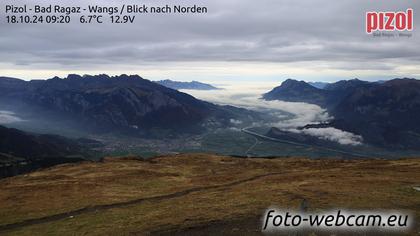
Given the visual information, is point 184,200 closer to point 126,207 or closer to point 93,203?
point 126,207

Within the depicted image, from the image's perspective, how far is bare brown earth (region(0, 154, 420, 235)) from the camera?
57.3 metres

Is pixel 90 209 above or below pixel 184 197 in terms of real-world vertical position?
below

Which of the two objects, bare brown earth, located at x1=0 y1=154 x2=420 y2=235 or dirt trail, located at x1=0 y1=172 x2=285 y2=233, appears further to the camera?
dirt trail, located at x1=0 y1=172 x2=285 y2=233

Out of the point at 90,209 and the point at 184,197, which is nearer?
the point at 90,209

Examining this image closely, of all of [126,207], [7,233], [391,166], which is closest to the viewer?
[7,233]

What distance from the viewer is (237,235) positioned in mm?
49531

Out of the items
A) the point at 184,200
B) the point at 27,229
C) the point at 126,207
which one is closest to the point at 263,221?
the point at 184,200

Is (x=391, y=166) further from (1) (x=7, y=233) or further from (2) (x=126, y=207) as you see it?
(1) (x=7, y=233)

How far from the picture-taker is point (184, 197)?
78375 millimetres

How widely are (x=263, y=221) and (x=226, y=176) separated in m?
52.8

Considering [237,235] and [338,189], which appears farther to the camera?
[338,189]

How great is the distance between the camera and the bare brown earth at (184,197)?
57.3m

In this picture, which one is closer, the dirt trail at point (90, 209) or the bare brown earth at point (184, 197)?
the bare brown earth at point (184, 197)

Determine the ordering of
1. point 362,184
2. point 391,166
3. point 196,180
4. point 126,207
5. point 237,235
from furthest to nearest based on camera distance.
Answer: point 391,166 < point 196,180 < point 362,184 < point 126,207 < point 237,235
